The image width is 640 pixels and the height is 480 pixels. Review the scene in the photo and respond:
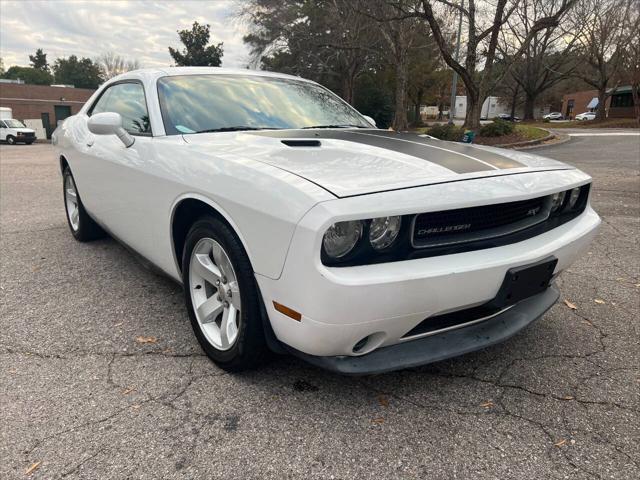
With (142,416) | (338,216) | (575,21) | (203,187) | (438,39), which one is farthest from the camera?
(575,21)

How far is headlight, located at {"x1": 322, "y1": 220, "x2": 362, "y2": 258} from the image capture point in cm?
180

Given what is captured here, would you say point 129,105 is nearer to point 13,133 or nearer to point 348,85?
point 348,85

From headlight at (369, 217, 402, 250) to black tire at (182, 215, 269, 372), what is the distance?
0.55 meters

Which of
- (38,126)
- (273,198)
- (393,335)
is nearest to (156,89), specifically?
(273,198)

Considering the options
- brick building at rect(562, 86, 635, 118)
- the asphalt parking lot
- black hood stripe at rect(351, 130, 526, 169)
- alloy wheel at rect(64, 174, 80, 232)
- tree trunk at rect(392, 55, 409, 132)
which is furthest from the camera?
brick building at rect(562, 86, 635, 118)

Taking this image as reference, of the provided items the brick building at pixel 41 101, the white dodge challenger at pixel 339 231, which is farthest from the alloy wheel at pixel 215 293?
the brick building at pixel 41 101

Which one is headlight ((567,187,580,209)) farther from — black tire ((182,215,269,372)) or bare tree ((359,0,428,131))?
bare tree ((359,0,428,131))

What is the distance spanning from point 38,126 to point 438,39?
4787 cm

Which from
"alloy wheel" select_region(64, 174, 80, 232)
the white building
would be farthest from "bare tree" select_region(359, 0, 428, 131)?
the white building

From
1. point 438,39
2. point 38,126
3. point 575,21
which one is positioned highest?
point 575,21

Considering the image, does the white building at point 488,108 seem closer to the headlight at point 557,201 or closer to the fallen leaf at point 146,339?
the headlight at point 557,201

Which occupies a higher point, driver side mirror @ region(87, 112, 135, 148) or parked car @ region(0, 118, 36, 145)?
driver side mirror @ region(87, 112, 135, 148)

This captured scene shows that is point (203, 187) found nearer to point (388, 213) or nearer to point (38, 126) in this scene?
point (388, 213)

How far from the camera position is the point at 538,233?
2.35 meters
